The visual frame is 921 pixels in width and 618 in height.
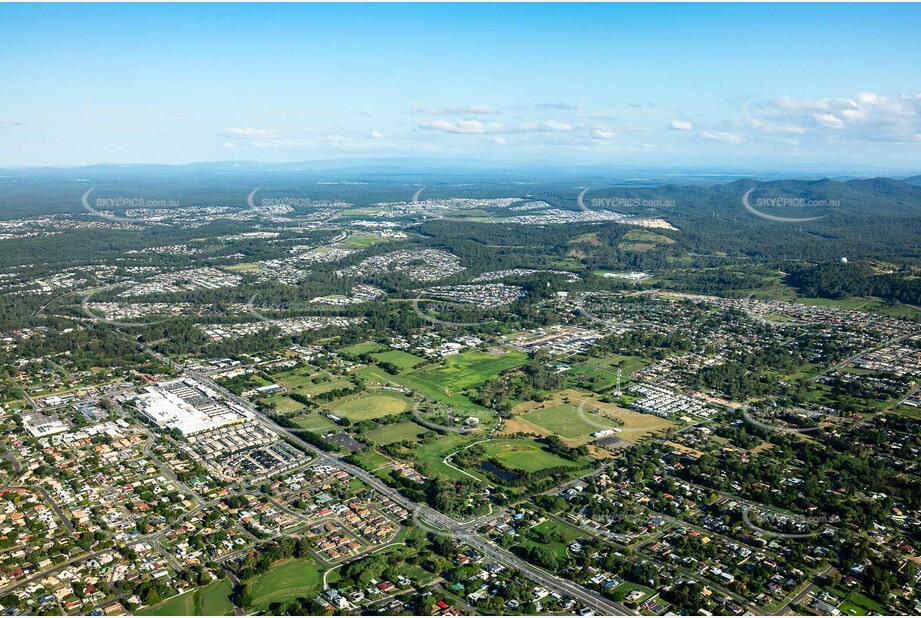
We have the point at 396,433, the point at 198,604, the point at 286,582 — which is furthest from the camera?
the point at 396,433

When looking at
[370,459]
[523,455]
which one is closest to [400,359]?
[370,459]

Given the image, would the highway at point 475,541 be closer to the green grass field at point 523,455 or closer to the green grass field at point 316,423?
the green grass field at point 316,423

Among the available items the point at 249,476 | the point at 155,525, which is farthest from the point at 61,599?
the point at 249,476

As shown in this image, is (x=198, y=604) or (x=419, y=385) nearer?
(x=198, y=604)

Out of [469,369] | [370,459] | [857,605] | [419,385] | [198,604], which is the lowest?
[198,604]

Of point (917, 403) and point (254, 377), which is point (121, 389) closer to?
point (254, 377)

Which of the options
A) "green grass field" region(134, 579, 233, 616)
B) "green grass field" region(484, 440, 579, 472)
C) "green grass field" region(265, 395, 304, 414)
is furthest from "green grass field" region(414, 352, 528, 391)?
"green grass field" region(134, 579, 233, 616)

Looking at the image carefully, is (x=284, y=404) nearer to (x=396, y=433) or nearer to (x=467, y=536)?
(x=396, y=433)
